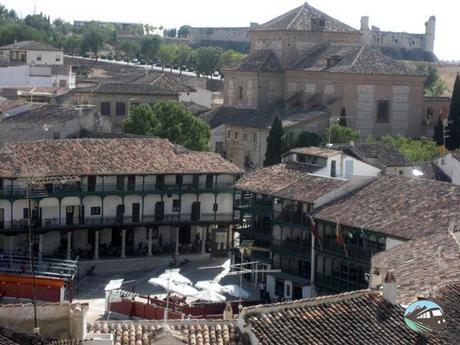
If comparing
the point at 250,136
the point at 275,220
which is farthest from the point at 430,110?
the point at 275,220

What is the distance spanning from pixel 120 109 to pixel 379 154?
33688mm

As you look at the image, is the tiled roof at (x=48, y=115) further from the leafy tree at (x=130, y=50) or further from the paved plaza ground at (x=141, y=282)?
the leafy tree at (x=130, y=50)

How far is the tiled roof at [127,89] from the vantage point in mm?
92750

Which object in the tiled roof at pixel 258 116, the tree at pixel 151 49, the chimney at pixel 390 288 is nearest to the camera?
the chimney at pixel 390 288

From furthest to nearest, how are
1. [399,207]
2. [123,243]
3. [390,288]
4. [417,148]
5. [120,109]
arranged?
[120,109]
[417,148]
[123,243]
[399,207]
[390,288]

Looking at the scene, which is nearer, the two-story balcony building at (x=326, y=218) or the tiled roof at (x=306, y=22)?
the two-story balcony building at (x=326, y=218)

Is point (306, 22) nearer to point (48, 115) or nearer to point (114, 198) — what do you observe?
point (48, 115)

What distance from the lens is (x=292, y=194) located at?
52.4 m

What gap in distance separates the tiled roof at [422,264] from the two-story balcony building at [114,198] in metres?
24.2

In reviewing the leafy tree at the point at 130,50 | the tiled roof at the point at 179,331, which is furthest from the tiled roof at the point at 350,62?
the leafy tree at the point at 130,50

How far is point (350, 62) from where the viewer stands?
89000 millimetres

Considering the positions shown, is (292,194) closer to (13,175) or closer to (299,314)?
(13,175)

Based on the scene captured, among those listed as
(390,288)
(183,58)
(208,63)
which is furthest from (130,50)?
(390,288)

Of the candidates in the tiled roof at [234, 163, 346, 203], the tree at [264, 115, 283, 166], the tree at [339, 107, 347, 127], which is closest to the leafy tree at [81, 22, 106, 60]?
the tree at [339, 107, 347, 127]
